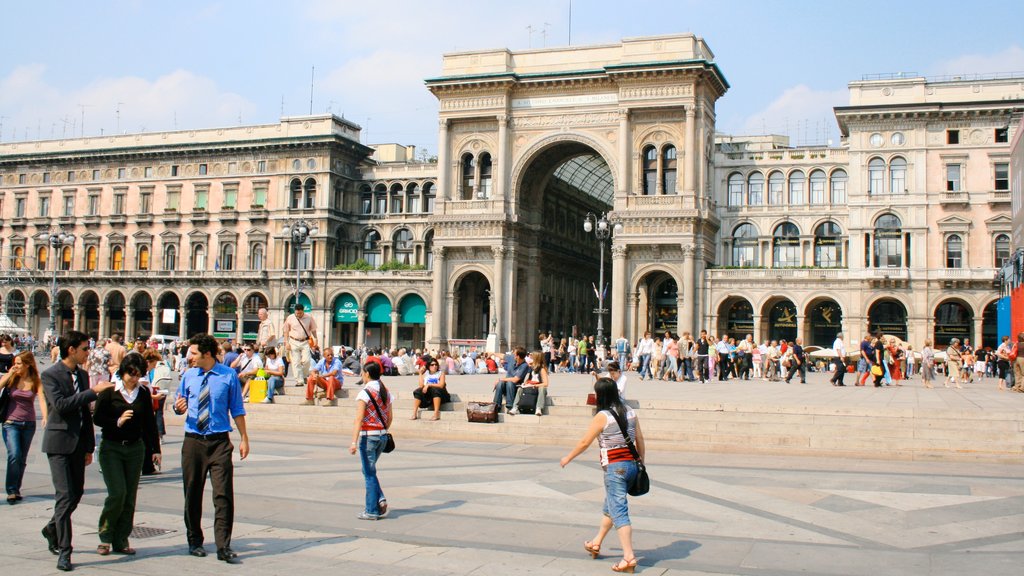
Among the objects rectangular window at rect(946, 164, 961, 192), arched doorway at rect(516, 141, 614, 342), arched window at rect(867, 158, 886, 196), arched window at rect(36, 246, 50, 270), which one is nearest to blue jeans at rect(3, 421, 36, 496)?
arched doorway at rect(516, 141, 614, 342)

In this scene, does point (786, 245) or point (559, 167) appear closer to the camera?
point (786, 245)

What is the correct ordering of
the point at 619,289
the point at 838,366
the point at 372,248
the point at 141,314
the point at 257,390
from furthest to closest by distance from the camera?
the point at 141,314 < the point at 372,248 < the point at 619,289 < the point at 838,366 < the point at 257,390

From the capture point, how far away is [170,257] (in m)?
78.2

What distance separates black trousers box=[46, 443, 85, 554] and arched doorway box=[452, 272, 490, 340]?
2211 inches

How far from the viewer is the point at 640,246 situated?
59.7 meters

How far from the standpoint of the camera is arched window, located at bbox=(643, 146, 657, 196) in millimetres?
60062

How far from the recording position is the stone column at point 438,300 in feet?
206

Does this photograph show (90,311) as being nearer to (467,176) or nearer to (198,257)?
(198,257)

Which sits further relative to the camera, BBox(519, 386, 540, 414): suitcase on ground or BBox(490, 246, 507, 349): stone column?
BBox(490, 246, 507, 349): stone column

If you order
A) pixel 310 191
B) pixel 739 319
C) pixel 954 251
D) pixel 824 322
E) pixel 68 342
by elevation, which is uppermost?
pixel 310 191

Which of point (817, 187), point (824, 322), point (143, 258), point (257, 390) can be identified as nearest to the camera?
point (257, 390)

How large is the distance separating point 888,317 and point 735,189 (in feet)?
43.0

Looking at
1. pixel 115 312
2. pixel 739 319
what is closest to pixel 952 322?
pixel 739 319

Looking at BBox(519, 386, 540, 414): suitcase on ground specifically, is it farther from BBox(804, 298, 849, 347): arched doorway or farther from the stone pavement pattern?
BBox(804, 298, 849, 347): arched doorway
